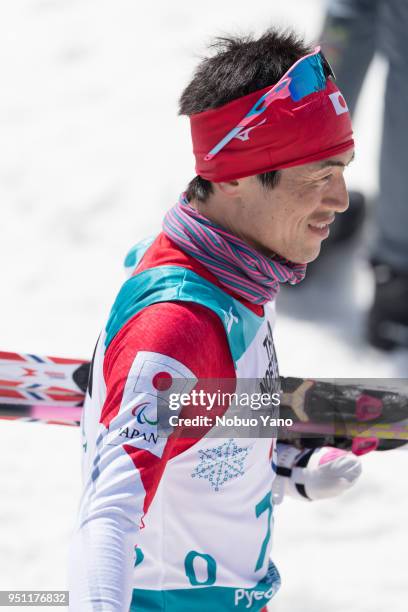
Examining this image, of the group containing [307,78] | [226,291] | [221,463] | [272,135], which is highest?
[307,78]

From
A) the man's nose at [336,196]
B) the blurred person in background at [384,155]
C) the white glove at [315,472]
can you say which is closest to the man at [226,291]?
the man's nose at [336,196]

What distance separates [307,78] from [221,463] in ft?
2.52

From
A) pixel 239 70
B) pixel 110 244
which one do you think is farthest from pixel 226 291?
pixel 110 244

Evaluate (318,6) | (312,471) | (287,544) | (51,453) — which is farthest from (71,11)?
(312,471)

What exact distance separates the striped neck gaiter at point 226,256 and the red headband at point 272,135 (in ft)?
0.41

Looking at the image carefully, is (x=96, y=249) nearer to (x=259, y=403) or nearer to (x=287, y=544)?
(x=287, y=544)

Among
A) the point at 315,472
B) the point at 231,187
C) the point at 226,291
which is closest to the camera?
the point at 226,291

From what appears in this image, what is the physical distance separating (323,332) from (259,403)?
8.40 feet

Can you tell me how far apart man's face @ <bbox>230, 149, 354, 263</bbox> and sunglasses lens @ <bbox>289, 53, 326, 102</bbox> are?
0.14 meters

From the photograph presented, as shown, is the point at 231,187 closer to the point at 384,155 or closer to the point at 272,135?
the point at 272,135

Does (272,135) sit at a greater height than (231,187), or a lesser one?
greater

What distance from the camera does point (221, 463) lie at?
175cm

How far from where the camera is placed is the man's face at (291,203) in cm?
180

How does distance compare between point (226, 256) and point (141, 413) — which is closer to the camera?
point (141, 413)
